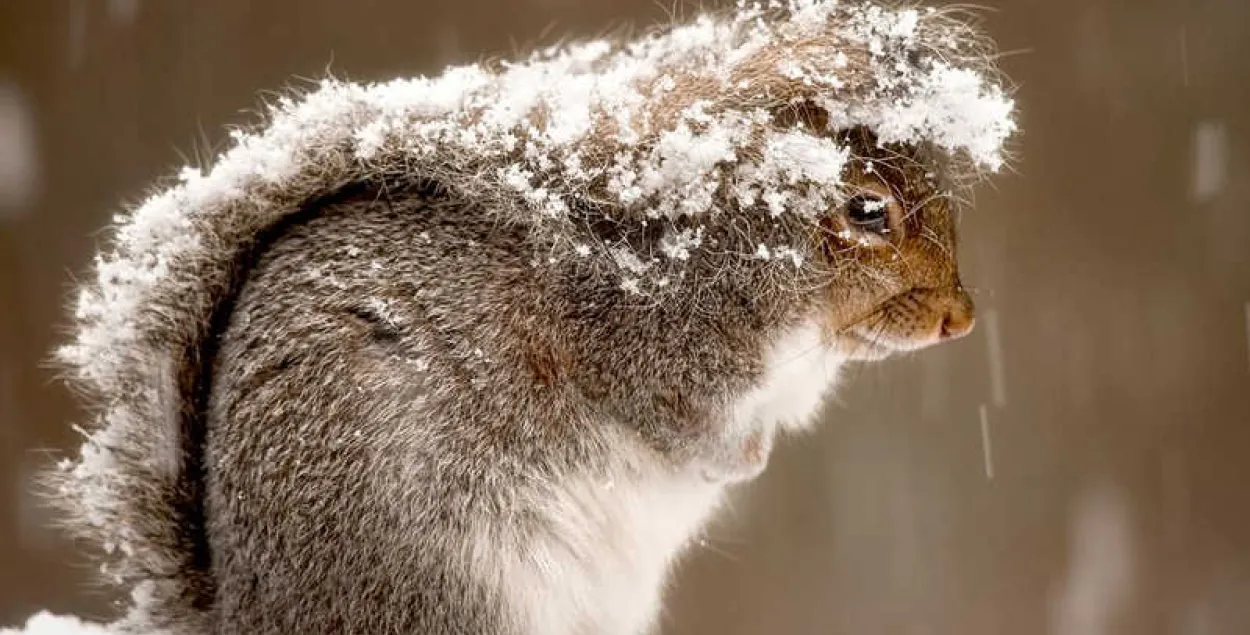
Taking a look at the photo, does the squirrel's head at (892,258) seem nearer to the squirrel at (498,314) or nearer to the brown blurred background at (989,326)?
the squirrel at (498,314)

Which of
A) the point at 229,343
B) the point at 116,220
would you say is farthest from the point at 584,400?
the point at 116,220

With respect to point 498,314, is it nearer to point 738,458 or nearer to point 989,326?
point 738,458

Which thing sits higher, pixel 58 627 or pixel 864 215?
pixel 864 215

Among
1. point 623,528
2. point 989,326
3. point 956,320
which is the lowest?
point 989,326

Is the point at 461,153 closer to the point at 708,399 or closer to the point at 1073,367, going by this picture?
the point at 708,399

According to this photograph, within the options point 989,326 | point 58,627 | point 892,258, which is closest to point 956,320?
point 892,258

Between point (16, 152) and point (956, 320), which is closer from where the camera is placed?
point (956, 320)

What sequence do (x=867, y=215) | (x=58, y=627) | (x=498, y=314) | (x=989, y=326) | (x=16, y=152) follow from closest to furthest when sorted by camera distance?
(x=498, y=314) < (x=867, y=215) < (x=58, y=627) < (x=989, y=326) < (x=16, y=152)
